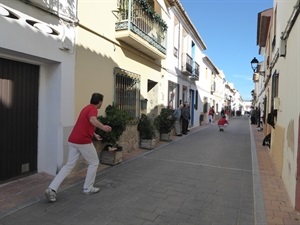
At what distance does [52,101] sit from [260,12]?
12212 millimetres

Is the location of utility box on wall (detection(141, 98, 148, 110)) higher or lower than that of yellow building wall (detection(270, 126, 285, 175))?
higher

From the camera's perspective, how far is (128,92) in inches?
340

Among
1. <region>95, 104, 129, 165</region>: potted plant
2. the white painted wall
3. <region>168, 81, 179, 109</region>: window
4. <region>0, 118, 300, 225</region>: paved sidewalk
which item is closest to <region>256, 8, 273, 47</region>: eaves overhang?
<region>168, 81, 179, 109</region>: window

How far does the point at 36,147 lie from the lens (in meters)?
5.55

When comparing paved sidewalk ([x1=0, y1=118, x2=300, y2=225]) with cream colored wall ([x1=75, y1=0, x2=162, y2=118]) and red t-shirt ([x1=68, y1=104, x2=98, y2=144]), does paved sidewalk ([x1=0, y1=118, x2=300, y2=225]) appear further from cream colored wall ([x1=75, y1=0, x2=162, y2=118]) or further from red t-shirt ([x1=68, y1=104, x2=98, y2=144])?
cream colored wall ([x1=75, y1=0, x2=162, y2=118])

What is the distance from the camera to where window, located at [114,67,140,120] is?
7.95 m

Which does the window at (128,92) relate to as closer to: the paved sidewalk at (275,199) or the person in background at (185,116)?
the paved sidewalk at (275,199)

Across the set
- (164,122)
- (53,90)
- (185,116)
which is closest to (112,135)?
(53,90)

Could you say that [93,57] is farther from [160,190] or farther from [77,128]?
[160,190]

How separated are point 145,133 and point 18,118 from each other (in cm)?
489

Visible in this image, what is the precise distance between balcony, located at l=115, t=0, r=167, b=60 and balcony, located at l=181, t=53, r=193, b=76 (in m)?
4.14

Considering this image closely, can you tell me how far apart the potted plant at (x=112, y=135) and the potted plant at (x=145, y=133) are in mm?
2331

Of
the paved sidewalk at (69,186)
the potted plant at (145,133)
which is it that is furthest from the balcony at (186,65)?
the paved sidewalk at (69,186)

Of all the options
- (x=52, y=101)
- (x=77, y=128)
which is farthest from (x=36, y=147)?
(x=77, y=128)
